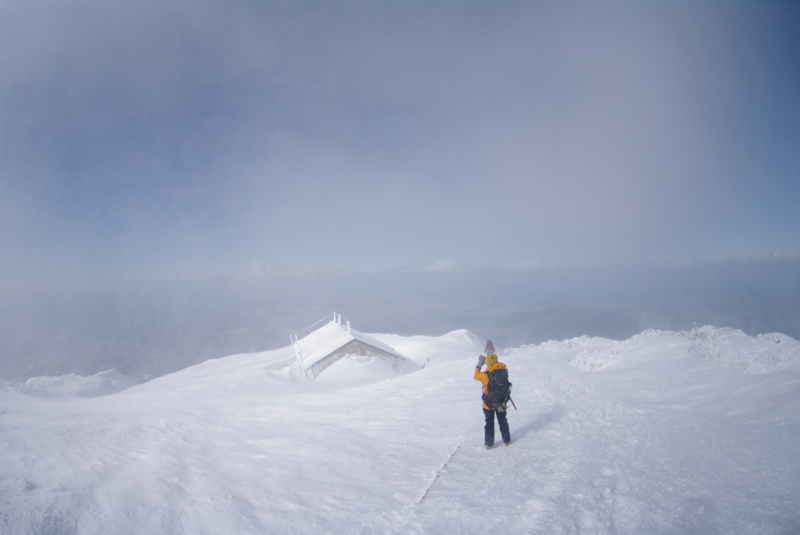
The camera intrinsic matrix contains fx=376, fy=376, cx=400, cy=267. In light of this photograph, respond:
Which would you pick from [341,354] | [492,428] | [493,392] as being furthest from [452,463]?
[341,354]

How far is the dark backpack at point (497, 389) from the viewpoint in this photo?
6.98 m

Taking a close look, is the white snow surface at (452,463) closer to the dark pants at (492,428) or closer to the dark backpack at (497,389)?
the dark pants at (492,428)

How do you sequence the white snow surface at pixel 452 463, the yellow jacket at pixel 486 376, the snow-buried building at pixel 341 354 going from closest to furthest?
the white snow surface at pixel 452 463 → the yellow jacket at pixel 486 376 → the snow-buried building at pixel 341 354

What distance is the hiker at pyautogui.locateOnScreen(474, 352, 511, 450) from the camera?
698 cm

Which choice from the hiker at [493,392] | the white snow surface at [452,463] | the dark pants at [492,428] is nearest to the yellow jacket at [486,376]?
the hiker at [493,392]

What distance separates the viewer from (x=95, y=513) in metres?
5.50

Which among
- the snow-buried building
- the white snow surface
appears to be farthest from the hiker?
the snow-buried building

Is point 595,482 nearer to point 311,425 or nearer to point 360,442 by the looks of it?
point 360,442

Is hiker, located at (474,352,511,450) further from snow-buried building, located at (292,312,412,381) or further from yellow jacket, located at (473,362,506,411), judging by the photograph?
snow-buried building, located at (292,312,412,381)

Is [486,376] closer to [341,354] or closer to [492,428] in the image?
[492,428]

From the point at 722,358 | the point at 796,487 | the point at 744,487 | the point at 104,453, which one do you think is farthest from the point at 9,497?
the point at 722,358

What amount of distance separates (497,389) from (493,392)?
94mm

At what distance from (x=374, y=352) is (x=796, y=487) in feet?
73.9

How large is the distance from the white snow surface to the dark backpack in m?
0.95
